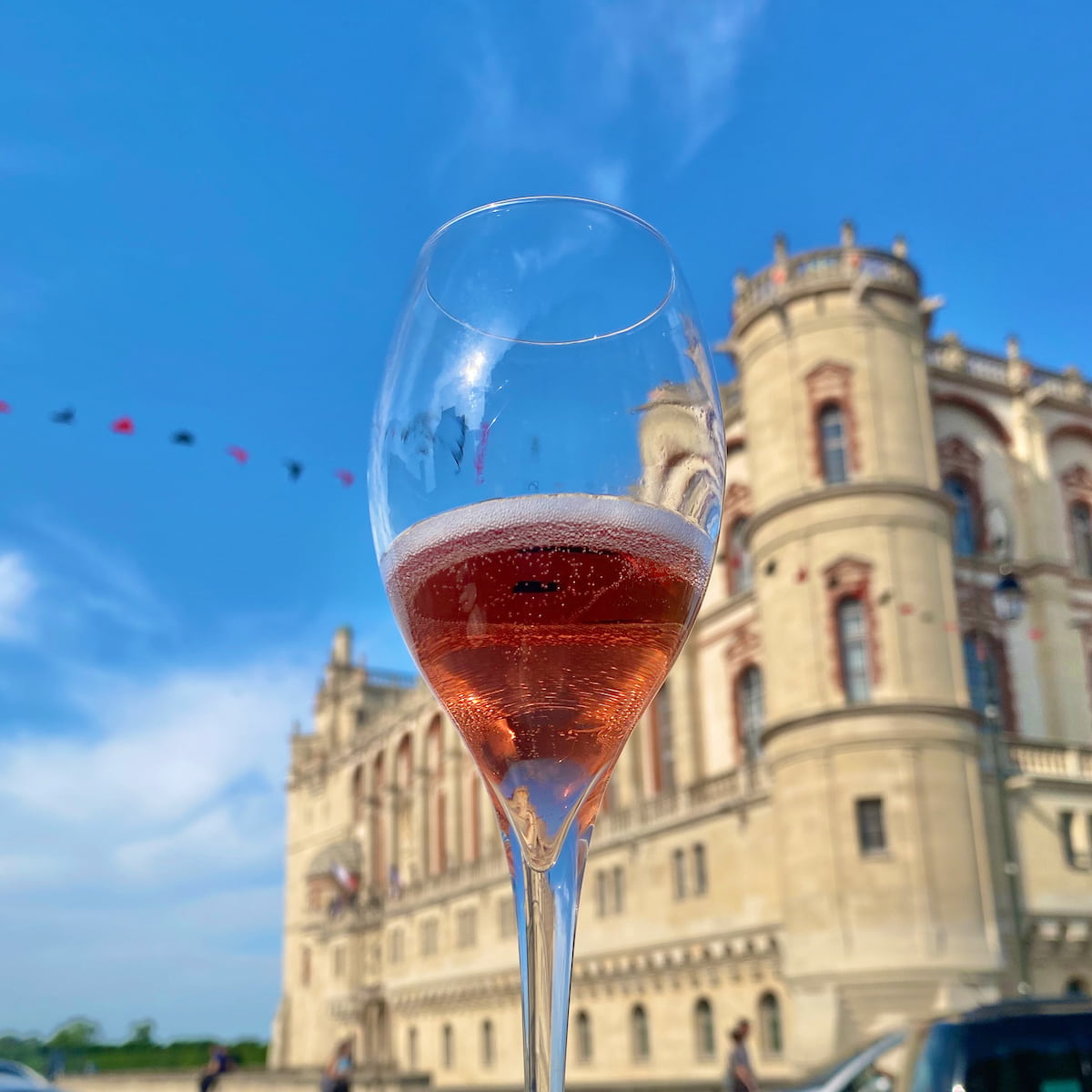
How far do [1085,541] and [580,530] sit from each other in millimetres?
31121

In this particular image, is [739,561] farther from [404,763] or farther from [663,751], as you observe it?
[404,763]

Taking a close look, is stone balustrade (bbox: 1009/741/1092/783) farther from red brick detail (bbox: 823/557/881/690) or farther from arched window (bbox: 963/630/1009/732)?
red brick detail (bbox: 823/557/881/690)

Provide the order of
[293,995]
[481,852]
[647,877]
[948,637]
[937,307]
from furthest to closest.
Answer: [293,995]
[481,852]
[647,877]
[937,307]
[948,637]

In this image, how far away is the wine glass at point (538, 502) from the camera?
1501 millimetres

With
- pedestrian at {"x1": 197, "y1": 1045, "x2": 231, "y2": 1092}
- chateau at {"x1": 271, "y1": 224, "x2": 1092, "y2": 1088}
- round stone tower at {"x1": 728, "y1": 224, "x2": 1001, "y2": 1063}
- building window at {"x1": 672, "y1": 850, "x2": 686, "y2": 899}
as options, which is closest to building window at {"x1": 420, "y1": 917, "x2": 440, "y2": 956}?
chateau at {"x1": 271, "y1": 224, "x2": 1092, "y2": 1088}

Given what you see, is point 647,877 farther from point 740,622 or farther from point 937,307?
point 937,307

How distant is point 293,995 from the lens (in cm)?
5797

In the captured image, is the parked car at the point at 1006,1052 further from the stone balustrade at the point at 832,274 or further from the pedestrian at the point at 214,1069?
the stone balustrade at the point at 832,274

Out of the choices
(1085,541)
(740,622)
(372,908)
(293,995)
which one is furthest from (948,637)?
(293,995)

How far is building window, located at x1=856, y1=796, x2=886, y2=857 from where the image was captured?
23.5 metres

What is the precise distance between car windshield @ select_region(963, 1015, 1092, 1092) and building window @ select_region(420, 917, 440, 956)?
130 ft

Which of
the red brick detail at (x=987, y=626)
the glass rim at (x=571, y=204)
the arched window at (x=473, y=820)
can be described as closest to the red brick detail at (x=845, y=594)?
the red brick detail at (x=987, y=626)

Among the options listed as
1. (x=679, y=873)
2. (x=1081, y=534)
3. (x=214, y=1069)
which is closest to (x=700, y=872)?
(x=679, y=873)

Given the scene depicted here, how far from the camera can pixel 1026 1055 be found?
488 cm
